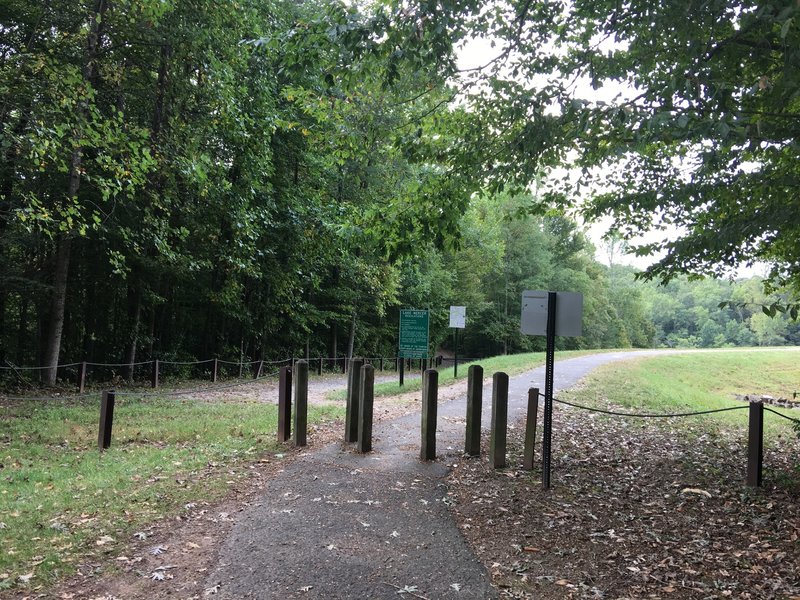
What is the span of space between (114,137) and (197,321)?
12.4 m

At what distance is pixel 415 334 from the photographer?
14.7 meters

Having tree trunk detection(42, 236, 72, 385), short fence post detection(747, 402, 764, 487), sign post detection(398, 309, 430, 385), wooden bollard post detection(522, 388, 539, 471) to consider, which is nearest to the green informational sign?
sign post detection(398, 309, 430, 385)

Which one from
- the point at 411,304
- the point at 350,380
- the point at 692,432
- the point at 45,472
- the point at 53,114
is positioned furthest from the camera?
the point at 411,304

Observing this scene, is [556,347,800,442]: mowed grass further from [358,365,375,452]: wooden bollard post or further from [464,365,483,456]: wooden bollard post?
[358,365,375,452]: wooden bollard post

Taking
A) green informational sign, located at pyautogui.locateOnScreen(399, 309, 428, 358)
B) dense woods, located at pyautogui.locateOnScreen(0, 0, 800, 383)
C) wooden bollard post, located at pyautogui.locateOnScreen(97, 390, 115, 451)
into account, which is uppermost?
dense woods, located at pyautogui.locateOnScreen(0, 0, 800, 383)

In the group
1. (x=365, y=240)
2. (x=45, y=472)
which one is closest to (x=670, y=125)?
(x=365, y=240)

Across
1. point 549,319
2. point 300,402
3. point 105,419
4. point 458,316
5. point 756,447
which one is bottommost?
point 105,419

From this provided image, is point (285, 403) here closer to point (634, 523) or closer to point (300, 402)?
point (300, 402)

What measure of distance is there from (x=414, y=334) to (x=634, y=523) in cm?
956

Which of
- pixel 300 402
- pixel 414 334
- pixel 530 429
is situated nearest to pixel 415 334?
pixel 414 334

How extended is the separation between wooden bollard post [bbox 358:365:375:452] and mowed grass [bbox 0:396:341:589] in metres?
1.23

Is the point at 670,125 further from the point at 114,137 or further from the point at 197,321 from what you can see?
the point at 197,321

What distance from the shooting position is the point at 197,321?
67.8 ft

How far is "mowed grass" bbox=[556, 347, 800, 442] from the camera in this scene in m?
13.2
